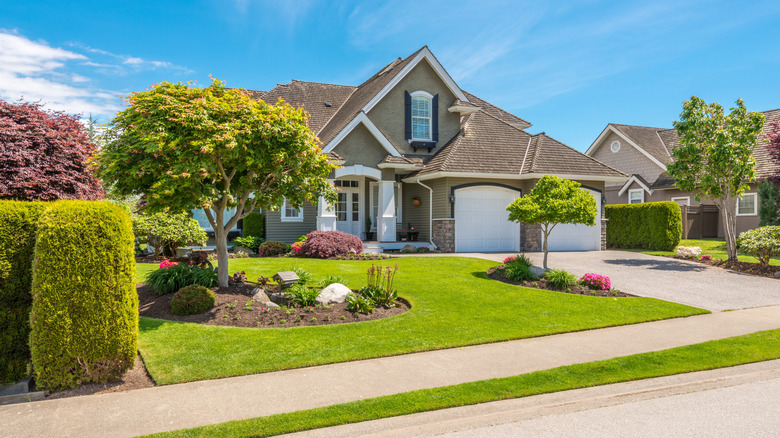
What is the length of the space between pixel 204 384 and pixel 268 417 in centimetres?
132

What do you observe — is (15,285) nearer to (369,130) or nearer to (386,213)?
(386,213)

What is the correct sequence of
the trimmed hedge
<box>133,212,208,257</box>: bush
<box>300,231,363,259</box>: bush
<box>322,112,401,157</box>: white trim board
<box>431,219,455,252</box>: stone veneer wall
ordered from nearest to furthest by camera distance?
<box>133,212,208,257</box>: bush < <box>300,231,363,259</box>: bush < <box>322,112,401,157</box>: white trim board < <box>431,219,455,252</box>: stone veneer wall < the trimmed hedge

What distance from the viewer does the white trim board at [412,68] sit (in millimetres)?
19969

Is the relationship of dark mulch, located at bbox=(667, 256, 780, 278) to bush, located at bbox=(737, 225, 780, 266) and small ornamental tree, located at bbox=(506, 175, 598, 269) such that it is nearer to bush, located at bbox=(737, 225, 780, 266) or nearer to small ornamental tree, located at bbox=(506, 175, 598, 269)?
bush, located at bbox=(737, 225, 780, 266)

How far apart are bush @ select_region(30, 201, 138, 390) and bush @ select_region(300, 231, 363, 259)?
994cm

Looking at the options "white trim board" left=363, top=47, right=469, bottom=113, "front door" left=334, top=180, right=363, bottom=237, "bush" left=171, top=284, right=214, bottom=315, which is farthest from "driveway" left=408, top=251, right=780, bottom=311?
"bush" left=171, top=284, right=214, bottom=315

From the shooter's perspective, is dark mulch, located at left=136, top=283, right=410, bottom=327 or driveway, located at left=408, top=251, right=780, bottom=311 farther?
driveway, located at left=408, top=251, right=780, bottom=311

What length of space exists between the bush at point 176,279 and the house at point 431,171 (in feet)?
29.5

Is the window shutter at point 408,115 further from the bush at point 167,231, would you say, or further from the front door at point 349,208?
the bush at point 167,231

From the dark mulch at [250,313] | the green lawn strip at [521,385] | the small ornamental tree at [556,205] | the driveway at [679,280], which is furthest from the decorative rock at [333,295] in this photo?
the driveway at [679,280]

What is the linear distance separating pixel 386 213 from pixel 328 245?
3.91m

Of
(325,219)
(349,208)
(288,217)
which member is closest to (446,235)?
(349,208)

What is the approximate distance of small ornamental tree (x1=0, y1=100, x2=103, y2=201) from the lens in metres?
10.8

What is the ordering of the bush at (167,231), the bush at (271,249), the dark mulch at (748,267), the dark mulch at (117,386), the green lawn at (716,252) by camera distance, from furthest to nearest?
the green lawn at (716,252) → the bush at (271,249) → the bush at (167,231) → the dark mulch at (748,267) → the dark mulch at (117,386)
